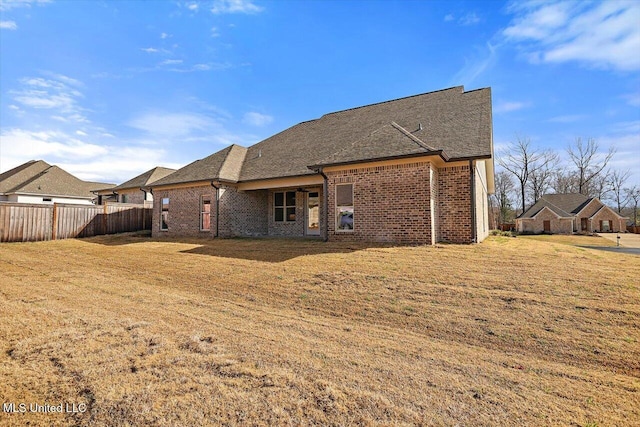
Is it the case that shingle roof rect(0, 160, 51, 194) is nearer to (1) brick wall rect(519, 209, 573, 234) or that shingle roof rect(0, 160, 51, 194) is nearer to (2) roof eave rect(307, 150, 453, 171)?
(2) roof eave rect(307, 150, 453, 171)

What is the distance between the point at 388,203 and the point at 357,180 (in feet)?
4.48

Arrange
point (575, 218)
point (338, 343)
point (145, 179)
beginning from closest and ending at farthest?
1. point (338, 343)
2. point (145, 179)
3. point (575, 218)

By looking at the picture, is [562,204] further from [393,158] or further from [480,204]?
[393,158]

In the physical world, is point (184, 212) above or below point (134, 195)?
below

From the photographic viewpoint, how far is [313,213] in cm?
1549

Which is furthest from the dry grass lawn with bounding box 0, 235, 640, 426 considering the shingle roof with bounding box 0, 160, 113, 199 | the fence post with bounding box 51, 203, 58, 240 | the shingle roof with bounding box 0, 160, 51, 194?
the shingle roof with bounding box 0, 160, 51, 194

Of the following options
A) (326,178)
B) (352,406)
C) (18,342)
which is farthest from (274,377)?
(326,178)

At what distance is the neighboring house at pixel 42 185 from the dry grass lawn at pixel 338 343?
2623 centimetres

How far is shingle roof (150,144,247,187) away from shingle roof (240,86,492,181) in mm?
535

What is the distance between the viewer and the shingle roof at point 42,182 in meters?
28.2

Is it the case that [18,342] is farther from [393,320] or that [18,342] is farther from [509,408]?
[509,408]

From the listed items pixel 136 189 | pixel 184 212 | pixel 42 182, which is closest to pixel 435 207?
pixel 184 212

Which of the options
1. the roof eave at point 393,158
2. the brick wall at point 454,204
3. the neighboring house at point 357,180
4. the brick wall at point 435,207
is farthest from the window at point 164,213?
the brick wall at point 454,204

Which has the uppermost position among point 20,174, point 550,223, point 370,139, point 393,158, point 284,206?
point 20,174
